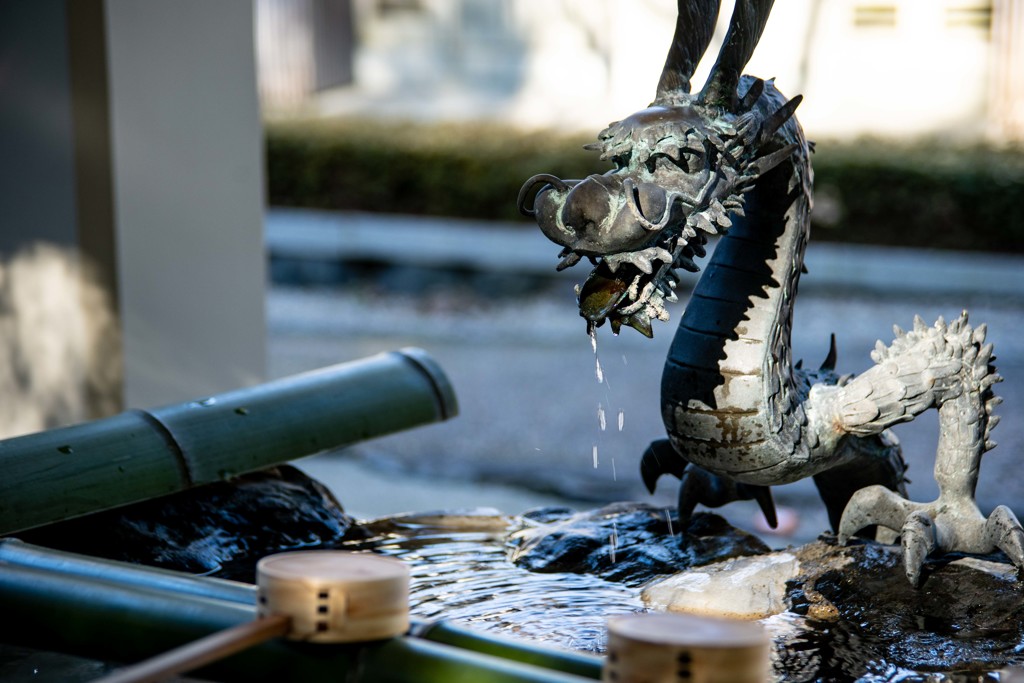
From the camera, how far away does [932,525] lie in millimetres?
1754

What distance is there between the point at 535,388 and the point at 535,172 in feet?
10.1

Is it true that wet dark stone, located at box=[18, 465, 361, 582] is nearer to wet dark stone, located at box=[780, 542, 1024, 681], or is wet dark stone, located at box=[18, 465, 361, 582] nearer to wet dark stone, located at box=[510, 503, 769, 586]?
wet dark stone, located at box=[510, 503, 769, 586]

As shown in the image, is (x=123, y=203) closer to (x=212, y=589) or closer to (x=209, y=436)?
(x=209, y=436)

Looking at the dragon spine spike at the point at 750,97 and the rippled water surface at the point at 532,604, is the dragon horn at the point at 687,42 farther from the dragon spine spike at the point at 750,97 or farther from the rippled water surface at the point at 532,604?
the rippled water surface at the point at 532,604

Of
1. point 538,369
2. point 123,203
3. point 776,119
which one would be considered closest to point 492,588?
point 776,119

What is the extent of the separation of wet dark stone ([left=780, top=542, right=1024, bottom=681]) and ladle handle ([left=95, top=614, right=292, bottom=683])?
694 millimetres

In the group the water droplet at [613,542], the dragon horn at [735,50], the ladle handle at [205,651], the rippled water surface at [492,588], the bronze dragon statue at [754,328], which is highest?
the dragon horn at [735,50]

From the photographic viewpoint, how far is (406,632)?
1.29 metres

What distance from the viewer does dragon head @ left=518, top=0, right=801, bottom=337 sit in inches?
59.0

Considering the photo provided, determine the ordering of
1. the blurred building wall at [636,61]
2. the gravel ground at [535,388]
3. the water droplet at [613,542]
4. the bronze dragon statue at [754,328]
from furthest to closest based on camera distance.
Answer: the blurred building wall at [636,61], the gravel ground at [535,388], the water droplet at [613,542], the bronze dragon statue at [754,328]

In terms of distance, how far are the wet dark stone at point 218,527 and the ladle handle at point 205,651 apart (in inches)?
34.0

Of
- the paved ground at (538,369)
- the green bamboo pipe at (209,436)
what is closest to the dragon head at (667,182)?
the green bamboo pipe at (209,436)

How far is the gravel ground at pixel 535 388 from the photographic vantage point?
14.8 ft

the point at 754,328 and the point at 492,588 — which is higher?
the point at 754,328
